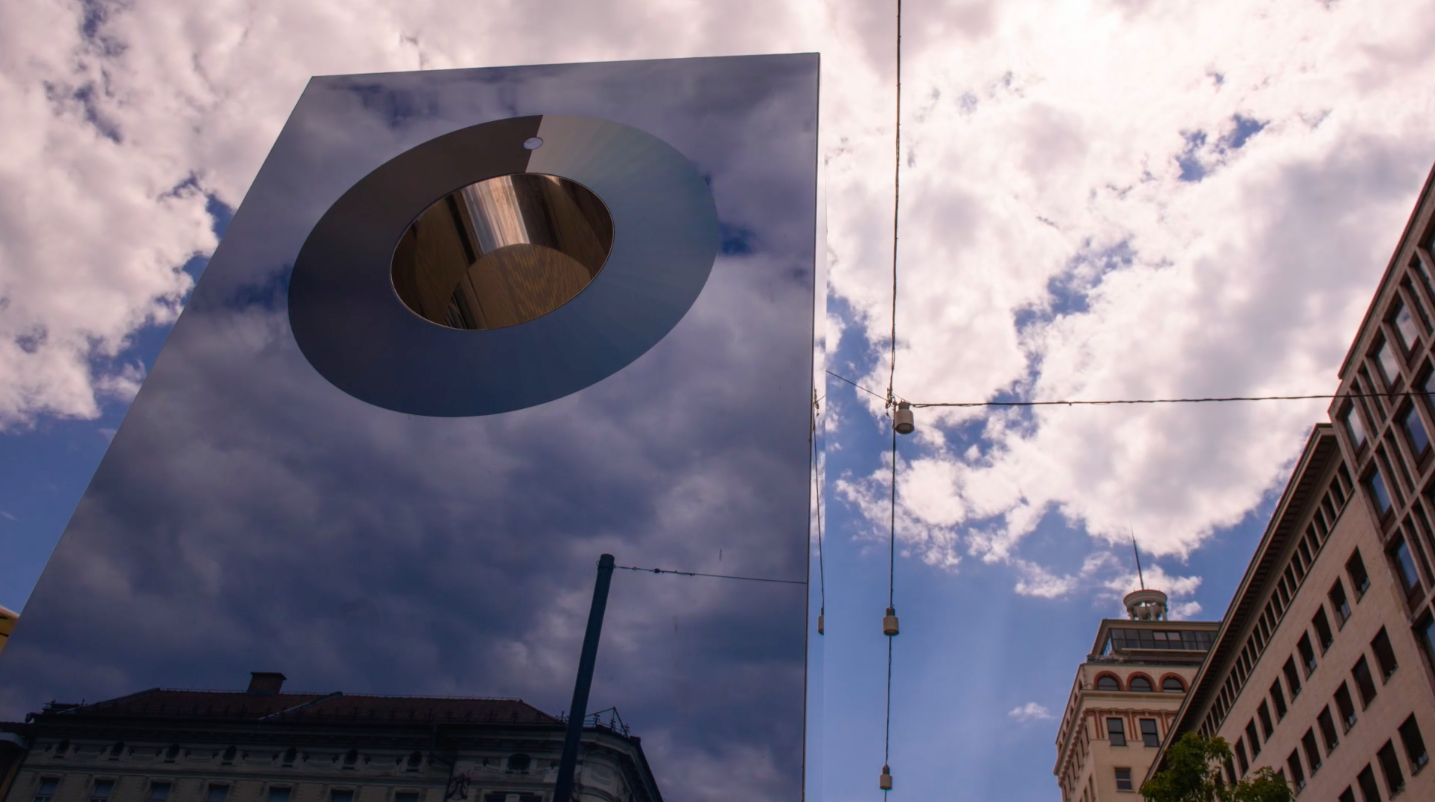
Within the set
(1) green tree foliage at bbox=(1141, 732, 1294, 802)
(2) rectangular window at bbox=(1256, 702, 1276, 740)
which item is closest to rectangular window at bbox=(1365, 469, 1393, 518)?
(2) rectangular window at bbox=(1256, 702, 1276, 740)

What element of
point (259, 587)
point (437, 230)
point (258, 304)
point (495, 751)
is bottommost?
point (495, 751)

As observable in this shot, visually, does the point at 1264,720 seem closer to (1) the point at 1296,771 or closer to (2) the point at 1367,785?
(1) the point at 1296,771

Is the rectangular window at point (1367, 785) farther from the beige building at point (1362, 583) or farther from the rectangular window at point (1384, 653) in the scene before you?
the rectangular window at point (1384, 653)

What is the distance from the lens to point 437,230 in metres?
7.91

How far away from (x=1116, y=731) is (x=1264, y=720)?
27020mm

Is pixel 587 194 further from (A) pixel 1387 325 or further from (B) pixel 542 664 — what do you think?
(A) pixel 1387 325

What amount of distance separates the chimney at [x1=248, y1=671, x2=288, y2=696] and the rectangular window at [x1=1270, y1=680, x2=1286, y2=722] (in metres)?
35.9

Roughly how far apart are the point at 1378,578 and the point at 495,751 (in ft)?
95.0

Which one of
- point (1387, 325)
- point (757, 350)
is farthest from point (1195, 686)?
point (757, 350)

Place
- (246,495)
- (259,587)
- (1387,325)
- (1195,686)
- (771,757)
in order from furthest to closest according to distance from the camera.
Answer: (1195,686) → (1387,325) → (246,495) → (259,587) → (771,757)

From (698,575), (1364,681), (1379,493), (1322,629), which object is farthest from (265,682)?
(1322,629)

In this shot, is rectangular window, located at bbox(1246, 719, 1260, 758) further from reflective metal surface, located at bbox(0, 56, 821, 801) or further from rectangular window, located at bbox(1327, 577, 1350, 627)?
reflective metal surface, located at bbox(0, 56, 821, 801)

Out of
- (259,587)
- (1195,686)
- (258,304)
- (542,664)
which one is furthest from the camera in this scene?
(1195,686)

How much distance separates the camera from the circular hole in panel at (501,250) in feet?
25.3
